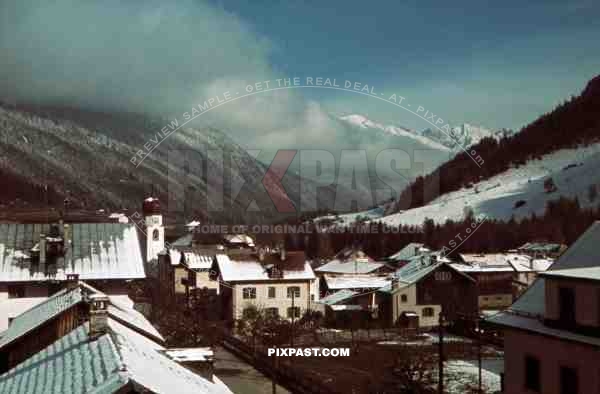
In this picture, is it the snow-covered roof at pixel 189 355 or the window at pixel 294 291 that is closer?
the snow-covered roof at pixel 189 355

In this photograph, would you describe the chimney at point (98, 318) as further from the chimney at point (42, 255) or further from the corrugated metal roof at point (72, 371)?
the chimney at point (42, 255)

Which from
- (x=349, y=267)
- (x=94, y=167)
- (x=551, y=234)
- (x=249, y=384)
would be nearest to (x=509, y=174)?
(x=551, y=234)

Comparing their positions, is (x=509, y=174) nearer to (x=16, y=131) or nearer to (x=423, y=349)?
(x=423, y=349)

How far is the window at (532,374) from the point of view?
18.6 meters

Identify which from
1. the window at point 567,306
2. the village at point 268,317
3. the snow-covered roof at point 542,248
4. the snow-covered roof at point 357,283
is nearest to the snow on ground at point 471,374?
the village at point 268,317

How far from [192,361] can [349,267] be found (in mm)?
63503

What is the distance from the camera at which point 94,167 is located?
184 meters

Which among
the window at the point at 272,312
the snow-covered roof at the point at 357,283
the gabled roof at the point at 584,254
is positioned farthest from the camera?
the snow-covered roof at the point at 357,283

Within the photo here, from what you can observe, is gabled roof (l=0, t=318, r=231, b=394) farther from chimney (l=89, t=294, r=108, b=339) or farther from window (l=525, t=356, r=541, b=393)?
window (l=525, t=356, r=541, b=393)

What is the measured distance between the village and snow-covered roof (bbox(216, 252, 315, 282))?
10 cm

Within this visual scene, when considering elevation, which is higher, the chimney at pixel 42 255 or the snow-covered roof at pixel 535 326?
the chimney at pixel 42 255

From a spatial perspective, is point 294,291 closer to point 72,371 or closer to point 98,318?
point 98,318

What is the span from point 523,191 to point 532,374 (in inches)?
4819

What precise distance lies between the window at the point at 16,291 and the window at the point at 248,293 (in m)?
21.2
